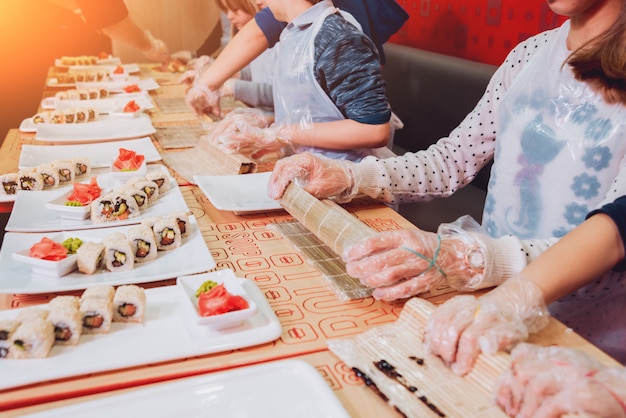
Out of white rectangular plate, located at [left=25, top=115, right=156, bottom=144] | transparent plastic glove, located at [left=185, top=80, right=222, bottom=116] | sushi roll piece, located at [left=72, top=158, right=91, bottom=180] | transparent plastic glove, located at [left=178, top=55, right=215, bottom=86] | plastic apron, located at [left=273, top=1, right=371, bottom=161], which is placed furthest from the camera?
transparent plastic glove, located at [left=178, top=55, right=215, bottom=86]

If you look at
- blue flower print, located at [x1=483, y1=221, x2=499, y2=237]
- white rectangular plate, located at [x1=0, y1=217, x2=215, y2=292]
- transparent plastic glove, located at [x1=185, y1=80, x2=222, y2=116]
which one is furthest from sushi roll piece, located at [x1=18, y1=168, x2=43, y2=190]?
blue flower print, located at [x1=483, y1=221, x2=499, y2=237]

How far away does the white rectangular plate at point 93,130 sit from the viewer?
2311 millimetres

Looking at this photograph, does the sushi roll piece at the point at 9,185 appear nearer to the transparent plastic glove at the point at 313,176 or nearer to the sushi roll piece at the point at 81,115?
the transparent plastic glove at the point at 313,176

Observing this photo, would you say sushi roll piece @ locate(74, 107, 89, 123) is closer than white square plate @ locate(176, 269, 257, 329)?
No

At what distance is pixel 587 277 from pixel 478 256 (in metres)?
0.21

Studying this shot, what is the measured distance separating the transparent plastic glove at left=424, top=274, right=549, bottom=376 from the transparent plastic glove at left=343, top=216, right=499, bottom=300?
→ 143 millimetres

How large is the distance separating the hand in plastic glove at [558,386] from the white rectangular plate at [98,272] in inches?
26.2

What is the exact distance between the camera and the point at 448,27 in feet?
11.0

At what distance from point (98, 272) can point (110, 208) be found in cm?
31

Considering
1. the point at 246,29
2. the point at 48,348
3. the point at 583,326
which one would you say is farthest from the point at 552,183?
the point at 246,29

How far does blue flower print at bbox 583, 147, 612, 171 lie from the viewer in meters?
1.38

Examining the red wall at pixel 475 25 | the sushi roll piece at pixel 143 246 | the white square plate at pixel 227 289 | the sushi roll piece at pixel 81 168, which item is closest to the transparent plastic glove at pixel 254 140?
the sushi roll piece at pixel 81 168

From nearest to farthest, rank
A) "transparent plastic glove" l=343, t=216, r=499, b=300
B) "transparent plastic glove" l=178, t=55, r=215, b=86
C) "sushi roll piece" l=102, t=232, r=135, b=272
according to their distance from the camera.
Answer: "transparent plastic glove" l=343, t=216, r=499, b=300
"sushi roll piece" l=102, t=232, r=135, b=272
"transparent plastic glove" l=178, t=55, r=215, b=86

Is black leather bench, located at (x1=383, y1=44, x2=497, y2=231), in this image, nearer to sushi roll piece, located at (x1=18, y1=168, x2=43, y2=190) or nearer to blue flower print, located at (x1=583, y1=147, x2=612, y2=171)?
blue flower print, located at (x1=583, y1=147, x2=612, y2=171)
